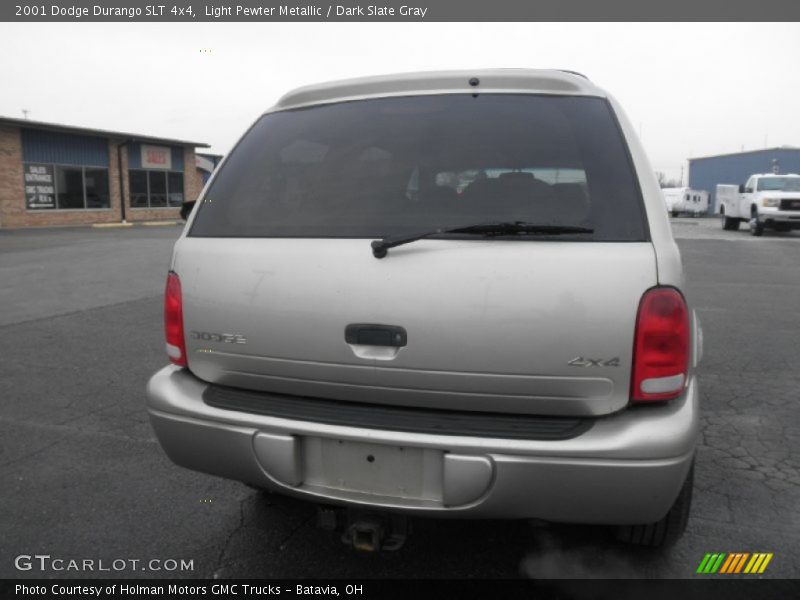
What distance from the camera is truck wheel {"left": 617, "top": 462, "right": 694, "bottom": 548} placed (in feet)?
7.42

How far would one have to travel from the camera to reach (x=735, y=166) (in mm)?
45875

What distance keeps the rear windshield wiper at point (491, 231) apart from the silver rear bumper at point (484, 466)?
561 millimetres

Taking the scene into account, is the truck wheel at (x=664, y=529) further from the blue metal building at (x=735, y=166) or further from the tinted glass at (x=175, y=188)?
the blue metal building at (x=735, y=166)

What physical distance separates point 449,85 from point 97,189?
29.2m

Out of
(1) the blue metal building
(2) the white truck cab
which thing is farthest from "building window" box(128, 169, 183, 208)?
(1) the blue metal building

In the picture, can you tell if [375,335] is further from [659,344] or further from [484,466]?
[659,344]

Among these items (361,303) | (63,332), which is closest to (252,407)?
(361,303)

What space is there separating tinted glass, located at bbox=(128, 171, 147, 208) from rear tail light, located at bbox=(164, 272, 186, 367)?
30.1m

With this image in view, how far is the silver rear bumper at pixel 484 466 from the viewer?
1782 millimetres

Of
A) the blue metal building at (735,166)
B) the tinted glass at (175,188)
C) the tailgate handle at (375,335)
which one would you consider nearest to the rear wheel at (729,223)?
the blue metal building at (735,166)

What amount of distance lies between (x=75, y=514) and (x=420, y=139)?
223 centimetres

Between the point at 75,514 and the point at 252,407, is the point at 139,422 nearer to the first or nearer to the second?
the point at 75,514

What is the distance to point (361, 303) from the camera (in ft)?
6.38

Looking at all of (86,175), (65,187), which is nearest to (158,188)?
(86,175)
